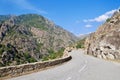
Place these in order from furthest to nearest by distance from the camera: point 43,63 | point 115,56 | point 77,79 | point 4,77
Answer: point 115,56 < point 43,63 < point 4,77 < point 77,79

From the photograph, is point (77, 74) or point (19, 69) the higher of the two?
point (19, 69)

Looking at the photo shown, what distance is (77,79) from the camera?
595 inches

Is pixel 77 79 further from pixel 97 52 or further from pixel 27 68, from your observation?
pixel 97 52

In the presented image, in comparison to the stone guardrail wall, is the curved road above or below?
below

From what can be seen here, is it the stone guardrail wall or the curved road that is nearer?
the curved road

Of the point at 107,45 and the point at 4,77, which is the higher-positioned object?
the point at 107,45

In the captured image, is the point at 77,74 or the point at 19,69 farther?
the point at 19,69

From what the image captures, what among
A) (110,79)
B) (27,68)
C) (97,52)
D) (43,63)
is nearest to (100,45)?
(97,52)

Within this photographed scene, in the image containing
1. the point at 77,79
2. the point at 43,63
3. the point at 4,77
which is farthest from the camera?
the point at 43,63

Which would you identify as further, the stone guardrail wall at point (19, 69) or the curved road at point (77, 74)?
the stone guardrail wall at point (19, 69)

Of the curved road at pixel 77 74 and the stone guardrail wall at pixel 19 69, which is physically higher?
the stone guardrail wall at pixel 19 69

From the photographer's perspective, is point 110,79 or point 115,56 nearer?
point 110,79

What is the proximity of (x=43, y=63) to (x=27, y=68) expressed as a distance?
4109 millimetres

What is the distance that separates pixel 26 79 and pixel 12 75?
2.31 meters
